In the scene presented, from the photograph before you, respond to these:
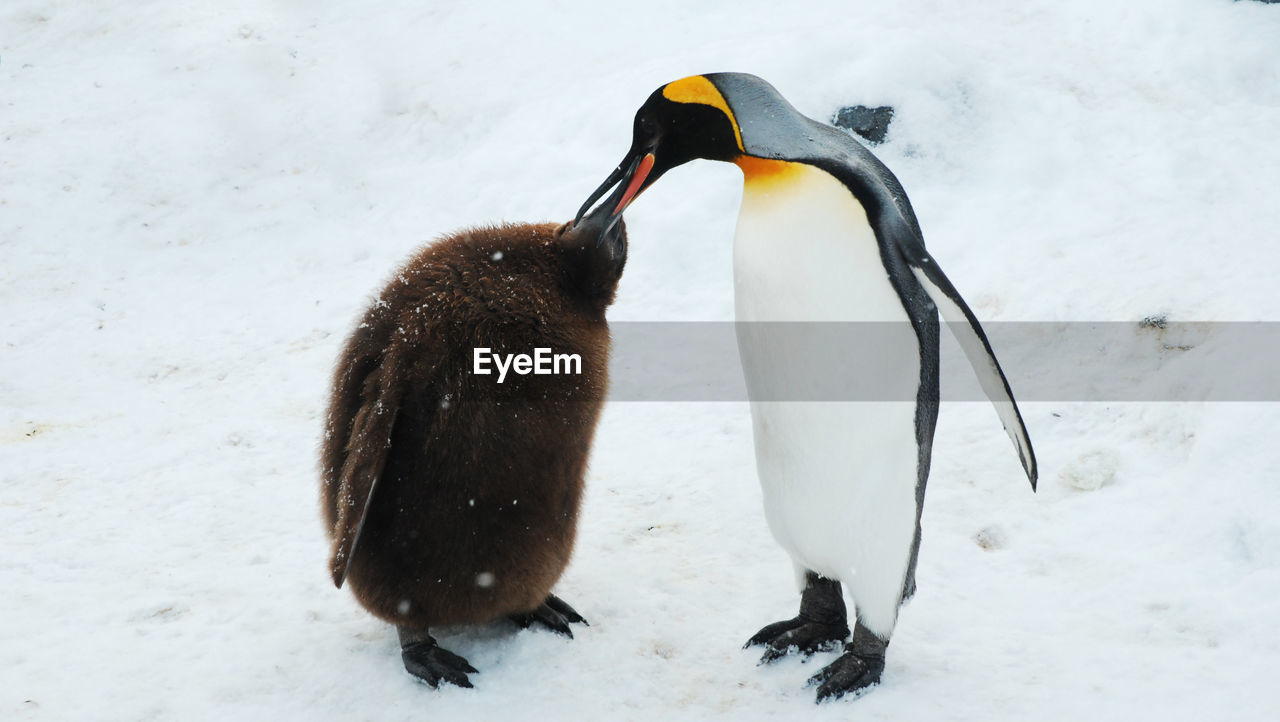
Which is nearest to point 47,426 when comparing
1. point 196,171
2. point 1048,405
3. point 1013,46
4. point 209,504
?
point 209,504

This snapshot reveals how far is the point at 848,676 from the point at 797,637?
177mm

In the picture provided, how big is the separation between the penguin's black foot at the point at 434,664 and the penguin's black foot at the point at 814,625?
0.65 metres

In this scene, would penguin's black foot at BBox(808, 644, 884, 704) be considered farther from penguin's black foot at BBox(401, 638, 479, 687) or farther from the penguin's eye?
the penguin's eye

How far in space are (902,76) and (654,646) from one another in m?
3.48

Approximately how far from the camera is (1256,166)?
163 inches

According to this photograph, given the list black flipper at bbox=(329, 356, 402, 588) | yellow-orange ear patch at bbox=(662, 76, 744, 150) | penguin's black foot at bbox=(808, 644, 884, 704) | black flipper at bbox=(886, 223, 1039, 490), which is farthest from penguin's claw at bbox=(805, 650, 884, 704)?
yellow-orange ear patch at bbox=(662, 76, 744, 150)

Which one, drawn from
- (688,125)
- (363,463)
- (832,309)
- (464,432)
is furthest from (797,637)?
(688,125)

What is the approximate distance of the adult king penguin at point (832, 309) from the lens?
1963 millimetres

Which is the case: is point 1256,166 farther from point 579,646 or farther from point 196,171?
point 196,171

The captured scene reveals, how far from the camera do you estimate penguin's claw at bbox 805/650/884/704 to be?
2094 mm

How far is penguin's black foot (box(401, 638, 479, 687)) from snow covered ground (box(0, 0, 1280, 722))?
39 mm

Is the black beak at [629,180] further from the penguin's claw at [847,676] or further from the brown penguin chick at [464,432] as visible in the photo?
the penguin's claw at [847,676]

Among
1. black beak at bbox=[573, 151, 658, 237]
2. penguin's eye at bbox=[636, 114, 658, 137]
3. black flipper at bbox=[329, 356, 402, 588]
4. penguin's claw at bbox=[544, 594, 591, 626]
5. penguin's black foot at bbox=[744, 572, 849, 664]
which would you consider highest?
penguin's eye at bbox=[636, 114, 658, 137]

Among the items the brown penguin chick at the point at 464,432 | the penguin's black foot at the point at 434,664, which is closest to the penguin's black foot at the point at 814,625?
the brown penguin chick at the point at 464,432
